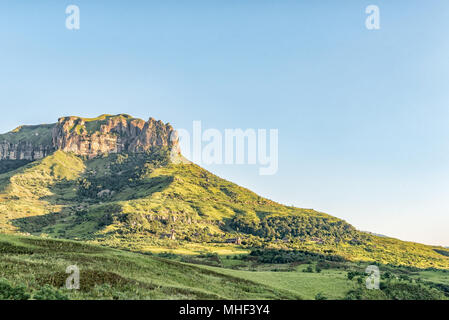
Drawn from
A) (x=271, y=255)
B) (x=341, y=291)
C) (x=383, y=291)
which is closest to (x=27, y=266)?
(x=341, y=291)

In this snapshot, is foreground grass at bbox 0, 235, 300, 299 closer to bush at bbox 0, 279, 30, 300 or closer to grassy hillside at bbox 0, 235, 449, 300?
grassy hillside at bbox 0, 235, 449, 300

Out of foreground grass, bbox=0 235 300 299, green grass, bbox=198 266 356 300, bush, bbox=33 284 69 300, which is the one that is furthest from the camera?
green grass, bbox=198 266 356 300

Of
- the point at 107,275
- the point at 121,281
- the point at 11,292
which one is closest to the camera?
the point at 11,292

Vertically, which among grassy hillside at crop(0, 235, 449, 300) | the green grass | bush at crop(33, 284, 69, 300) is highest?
bush at crop(33, 284, 69, 300)

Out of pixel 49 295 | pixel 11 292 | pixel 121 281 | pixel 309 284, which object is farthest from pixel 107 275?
pixel 309 284

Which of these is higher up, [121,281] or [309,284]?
[121,281]

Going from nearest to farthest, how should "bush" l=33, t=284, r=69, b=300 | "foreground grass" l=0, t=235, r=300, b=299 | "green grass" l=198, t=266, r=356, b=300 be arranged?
1. "bush" l=33, t=284, r=69, b=300
2. "foreground grass" l=0, t=235, r=300, b=299
3. "green grass" l=198, t=266, r=356, b=300

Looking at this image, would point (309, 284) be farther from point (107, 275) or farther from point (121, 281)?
point (107, 275)

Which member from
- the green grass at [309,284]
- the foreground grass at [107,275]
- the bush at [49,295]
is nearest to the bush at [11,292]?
the foreground grass at [107,275]

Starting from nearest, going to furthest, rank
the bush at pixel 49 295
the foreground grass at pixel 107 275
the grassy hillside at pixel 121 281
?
1. the bush at pixel 49 295
2. the grassy hillside at pixel 121 281
3. the foreground grass at pixel 107 275

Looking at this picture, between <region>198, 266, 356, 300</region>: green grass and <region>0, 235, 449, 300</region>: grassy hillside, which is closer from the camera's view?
<region>0, 235, 449, 300</region>: grassy hillside

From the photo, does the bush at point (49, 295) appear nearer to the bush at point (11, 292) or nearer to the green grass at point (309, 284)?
the bush at point (11, 292)

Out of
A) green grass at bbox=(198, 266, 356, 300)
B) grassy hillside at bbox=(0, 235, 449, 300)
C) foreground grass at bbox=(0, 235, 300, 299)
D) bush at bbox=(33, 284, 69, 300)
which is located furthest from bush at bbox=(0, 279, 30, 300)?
green grass at bbox=(198, 266, 356, 300)

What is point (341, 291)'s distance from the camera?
7500 centimetres
